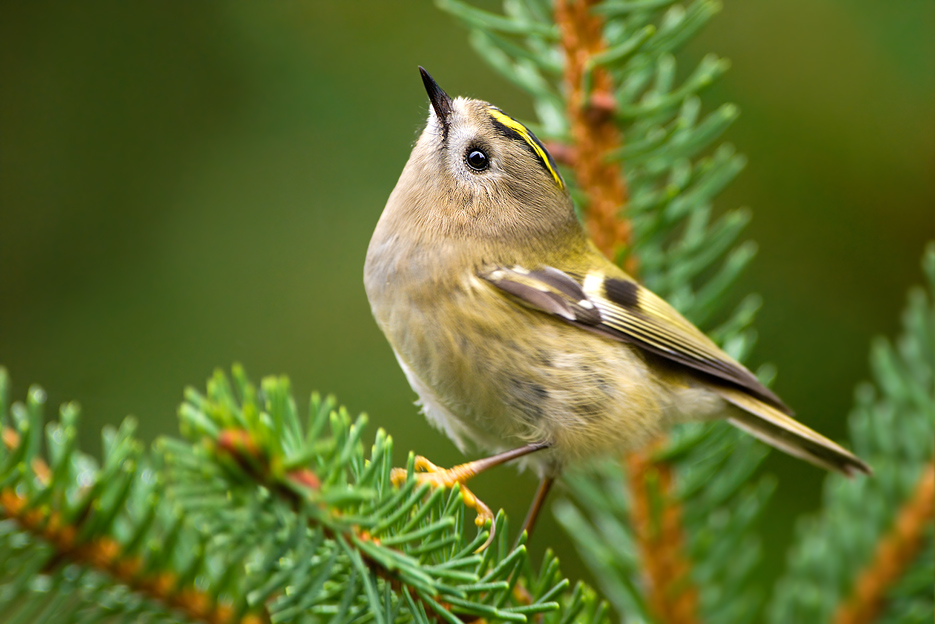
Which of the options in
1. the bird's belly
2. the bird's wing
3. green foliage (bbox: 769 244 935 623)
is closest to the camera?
green foliage (bbox: 769 244 935 623)

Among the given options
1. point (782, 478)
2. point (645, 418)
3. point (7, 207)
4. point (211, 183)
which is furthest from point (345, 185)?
point (782, 478)

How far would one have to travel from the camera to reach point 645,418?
1350 mm

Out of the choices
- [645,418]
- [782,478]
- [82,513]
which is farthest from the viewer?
[782,478]

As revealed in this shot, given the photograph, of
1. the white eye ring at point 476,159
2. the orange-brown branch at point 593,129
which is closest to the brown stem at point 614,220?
the orange-brown branch at point 593,129

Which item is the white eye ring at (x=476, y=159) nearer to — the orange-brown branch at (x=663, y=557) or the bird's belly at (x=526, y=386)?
the bird's belly at (x=526, y=386)

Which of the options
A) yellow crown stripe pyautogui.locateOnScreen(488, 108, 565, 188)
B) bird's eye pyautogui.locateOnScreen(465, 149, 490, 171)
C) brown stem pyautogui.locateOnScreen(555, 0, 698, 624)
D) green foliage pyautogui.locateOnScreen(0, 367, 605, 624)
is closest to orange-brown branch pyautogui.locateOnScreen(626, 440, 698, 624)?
brown stem pyautogui.locateOnScreen(555, 0, 698, 624)

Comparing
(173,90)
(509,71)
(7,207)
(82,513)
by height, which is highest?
(509,71)

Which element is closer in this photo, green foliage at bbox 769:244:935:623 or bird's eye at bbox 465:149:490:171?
green foliage at bbox 769:244:935:623

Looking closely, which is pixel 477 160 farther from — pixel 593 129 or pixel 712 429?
pixel 712 429

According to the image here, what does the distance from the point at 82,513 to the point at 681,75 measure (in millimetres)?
1647

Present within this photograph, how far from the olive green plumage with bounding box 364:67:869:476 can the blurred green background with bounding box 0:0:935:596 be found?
0.34 metres

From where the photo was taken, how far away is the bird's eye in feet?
4.79

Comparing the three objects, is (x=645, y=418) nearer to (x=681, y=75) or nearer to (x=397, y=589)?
(x=397, y=589)

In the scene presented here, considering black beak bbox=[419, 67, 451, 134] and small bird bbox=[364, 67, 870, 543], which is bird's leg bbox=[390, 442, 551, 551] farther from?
black beak bbox=[419, 67, 451, 134]
